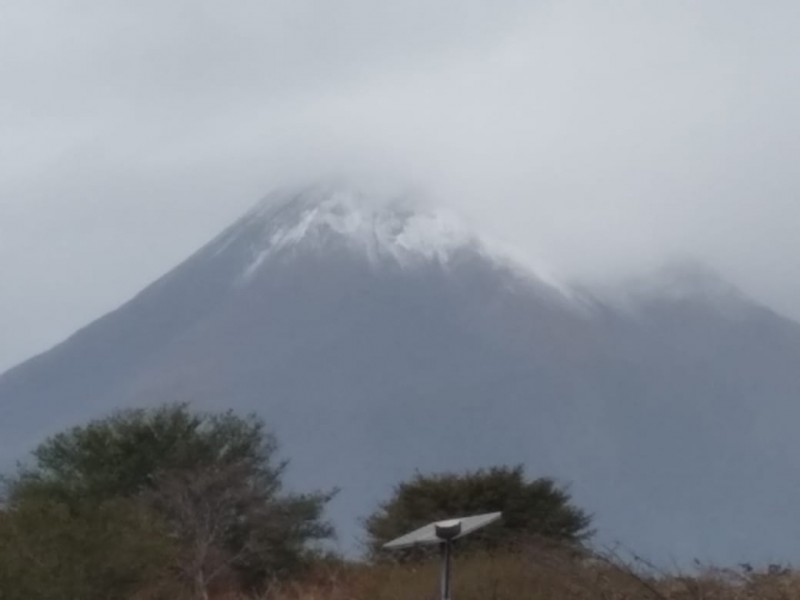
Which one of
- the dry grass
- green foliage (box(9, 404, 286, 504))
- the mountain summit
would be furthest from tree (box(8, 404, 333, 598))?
the mountain summit

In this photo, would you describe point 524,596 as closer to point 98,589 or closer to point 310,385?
point 98,589

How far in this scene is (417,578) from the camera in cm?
2116

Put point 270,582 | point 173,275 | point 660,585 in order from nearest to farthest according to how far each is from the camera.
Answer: point 660,585 → point 270,582 → point 173,275

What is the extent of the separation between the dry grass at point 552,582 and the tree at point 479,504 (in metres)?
6.75

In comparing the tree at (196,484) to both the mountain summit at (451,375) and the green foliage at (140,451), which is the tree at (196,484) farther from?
the mountain summit at (451,375)

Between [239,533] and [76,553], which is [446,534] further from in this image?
[239,533]

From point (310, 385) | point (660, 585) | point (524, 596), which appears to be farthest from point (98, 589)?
point (310, 385)

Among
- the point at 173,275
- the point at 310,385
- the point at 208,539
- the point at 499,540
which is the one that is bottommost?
the point at 499,540

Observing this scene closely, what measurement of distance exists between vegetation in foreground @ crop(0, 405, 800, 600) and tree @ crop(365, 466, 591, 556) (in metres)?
0.04

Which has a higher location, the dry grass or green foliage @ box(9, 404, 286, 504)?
green foliage @ box(9, 404, 286, 504)

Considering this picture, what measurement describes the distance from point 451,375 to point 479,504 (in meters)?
132

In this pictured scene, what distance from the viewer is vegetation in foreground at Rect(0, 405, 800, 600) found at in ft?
57.0

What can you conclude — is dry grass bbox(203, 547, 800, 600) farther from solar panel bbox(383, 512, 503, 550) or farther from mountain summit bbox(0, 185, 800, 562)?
mountain summit bbox(0, 185, 800, 562)

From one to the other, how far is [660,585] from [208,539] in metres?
13.1
